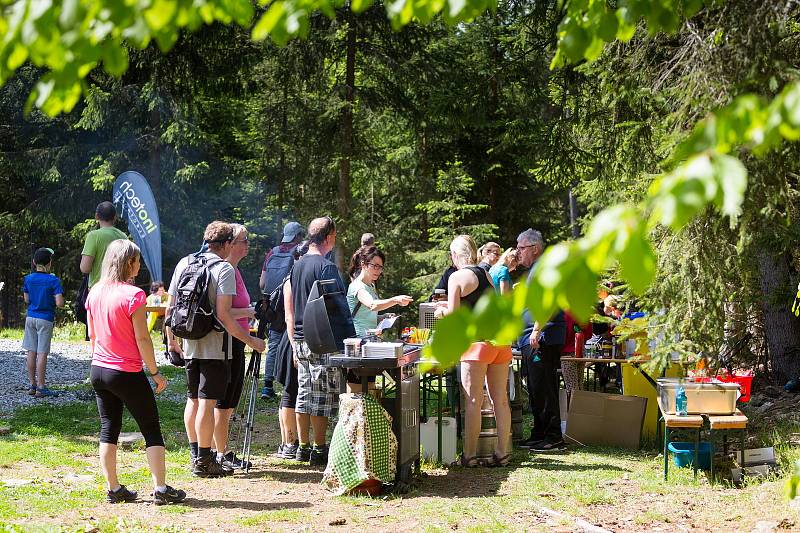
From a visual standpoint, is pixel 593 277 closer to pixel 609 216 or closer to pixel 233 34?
pixel 609 216

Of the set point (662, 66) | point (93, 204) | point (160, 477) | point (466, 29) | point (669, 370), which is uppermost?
point (466, 29)

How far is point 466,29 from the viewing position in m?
21.0

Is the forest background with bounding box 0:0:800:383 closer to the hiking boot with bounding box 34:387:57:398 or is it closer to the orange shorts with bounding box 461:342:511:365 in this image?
the orange shorts with bounding box 461:342:511:365

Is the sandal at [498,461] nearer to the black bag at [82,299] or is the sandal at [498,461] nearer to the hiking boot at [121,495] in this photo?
the hiking boot at [121,495]

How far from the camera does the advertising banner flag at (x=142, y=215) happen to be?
14891 millimetres

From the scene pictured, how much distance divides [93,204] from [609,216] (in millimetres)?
26176

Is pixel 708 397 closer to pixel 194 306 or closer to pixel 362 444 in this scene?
pixel 362 444

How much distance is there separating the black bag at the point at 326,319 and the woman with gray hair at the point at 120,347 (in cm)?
122

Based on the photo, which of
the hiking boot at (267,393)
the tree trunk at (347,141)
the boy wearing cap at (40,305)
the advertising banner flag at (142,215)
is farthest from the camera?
the tree trunk at (347,141)

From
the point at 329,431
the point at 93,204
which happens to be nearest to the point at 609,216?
the point at 329,431

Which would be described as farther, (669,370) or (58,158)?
(58,158)

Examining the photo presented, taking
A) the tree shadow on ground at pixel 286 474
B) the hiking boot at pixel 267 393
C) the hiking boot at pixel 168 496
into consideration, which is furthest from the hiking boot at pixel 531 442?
the hiking boot at pixel 267 393

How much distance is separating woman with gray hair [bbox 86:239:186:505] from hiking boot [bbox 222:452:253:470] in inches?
52.2

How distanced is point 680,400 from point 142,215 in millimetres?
10279
